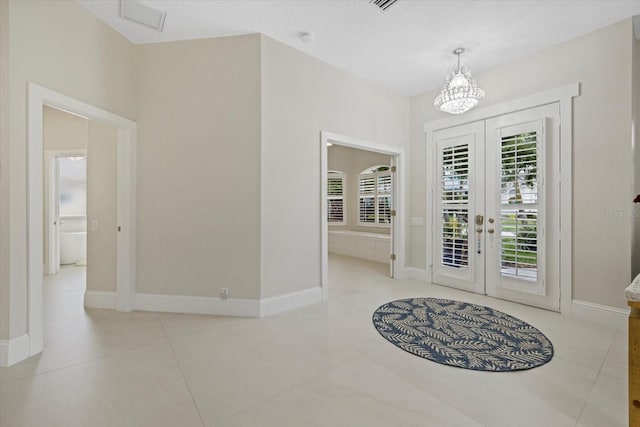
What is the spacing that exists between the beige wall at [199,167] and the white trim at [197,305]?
0.24 feet

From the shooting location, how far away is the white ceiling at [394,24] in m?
2.66

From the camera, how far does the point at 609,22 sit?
112 inches

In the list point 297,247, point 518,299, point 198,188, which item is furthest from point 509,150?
point 198,188

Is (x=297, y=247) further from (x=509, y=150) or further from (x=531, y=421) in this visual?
(x=509, y=150)

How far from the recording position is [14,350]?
2139mm

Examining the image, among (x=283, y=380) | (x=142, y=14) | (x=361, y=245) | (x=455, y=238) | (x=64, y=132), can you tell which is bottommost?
(x=283, y=380)

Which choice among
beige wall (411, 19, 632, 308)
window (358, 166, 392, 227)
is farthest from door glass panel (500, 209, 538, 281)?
window (358, 166, 392, 227)

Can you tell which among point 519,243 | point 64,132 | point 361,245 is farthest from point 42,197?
point 361,245

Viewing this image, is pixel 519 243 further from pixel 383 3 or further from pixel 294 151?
pixel 383 3

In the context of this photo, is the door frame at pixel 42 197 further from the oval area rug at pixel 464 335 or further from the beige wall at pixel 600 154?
the beige wall at pixel 600 154

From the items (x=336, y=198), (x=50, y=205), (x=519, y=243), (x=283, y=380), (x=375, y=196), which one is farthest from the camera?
(x=336, y=198)

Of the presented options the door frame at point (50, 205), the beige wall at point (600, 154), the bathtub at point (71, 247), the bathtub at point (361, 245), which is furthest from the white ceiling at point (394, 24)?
the bathtub at point (71, 247)

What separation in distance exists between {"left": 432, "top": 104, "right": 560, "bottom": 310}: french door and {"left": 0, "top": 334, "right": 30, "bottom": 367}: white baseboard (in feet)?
15.6

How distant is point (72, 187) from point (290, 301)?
6.80 metres
